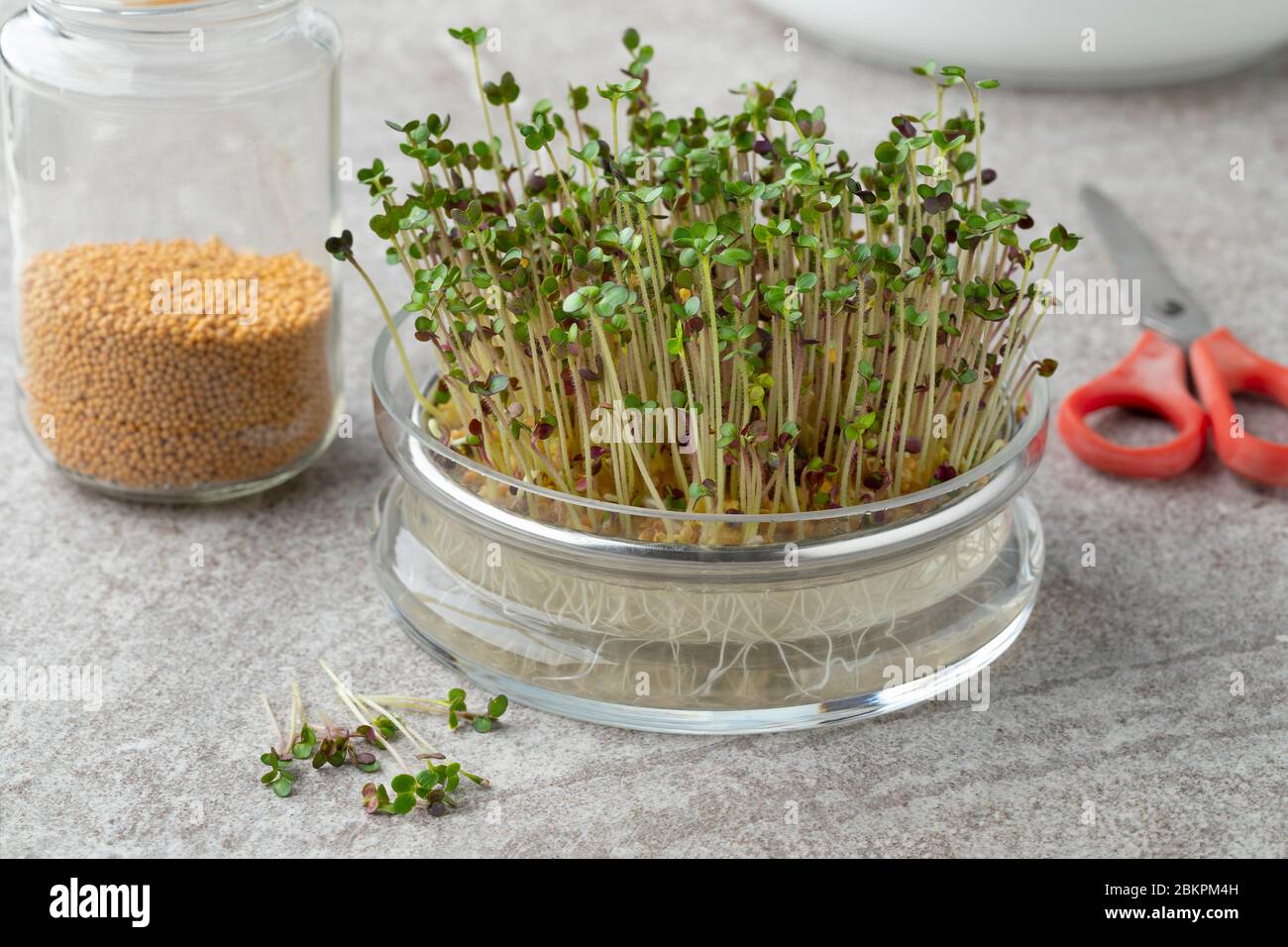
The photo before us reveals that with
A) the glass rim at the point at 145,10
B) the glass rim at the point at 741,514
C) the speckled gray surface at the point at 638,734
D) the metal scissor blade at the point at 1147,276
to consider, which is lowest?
the speckled gray surface at the point at 638,734

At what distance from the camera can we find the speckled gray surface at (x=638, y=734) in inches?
31.3

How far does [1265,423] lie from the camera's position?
120 centimetres

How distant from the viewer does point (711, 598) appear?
0.82 metres

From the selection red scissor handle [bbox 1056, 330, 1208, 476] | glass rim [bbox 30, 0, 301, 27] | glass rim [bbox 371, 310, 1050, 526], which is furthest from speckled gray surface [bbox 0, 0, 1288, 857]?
glass rim [bbox 30, 0, 301, 27]

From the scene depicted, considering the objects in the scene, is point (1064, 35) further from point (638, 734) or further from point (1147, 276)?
point (638, 734)

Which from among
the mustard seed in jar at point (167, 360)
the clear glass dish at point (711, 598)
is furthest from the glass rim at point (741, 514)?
the mustard seed in jar at point (167, 360)

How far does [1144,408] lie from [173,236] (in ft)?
2.63

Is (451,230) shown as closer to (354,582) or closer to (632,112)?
(632,112)

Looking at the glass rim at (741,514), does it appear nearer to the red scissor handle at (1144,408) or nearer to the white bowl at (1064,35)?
the red scissor handle at (1144,408)

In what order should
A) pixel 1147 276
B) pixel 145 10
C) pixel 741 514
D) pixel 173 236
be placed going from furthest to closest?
pixel 1147 276 < pixel 173 236 < pixel 145 10 < pixel 741 514

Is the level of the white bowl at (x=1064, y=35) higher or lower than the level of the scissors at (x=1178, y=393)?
higher

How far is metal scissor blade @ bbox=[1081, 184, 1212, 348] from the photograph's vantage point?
124 centimetres

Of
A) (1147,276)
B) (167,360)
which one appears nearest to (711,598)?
(167,360)

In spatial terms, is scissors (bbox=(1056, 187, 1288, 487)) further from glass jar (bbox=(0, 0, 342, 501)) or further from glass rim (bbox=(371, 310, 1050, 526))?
glass jar (bbox=(0, 0, 342, 501))
